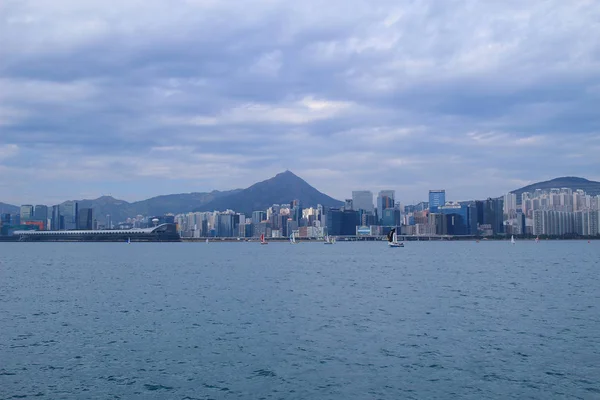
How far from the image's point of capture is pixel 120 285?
2559 inches

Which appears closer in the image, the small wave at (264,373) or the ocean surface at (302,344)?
the ocean surface at (302,344)

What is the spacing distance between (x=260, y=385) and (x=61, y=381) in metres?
8.32

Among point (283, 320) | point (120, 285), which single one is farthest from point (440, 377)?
point (120, 285)

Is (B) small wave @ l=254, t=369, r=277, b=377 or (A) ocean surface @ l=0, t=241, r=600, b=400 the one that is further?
(B) small wave @ l=254, t=369, r=277, b=377

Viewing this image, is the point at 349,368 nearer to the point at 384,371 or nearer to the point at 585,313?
the point at 384,371

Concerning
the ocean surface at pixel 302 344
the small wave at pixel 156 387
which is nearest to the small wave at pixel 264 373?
the ocean surface at pixel 302 344

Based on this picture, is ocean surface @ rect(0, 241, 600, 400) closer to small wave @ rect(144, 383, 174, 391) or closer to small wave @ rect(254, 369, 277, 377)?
small wave @ rect(144, 383, 174, 391)

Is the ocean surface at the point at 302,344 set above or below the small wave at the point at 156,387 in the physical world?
above

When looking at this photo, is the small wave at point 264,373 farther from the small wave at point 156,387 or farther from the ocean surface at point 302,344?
the small wave at point 156,387

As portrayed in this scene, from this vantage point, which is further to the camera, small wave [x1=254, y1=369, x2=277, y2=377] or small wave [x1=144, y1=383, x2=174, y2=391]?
small wave [x1=254, y1=369, x2=277, y2=377]

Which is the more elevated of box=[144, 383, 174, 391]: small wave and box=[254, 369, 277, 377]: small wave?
box=[254, 369, 277, 377]: small wave

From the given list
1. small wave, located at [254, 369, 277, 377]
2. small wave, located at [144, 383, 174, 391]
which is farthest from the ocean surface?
small wave, located at [254, 369, 277, 377]

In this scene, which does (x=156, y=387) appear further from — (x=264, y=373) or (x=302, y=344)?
(x=302, y=344)

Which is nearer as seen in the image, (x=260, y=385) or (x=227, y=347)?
(x=260, y=385)
